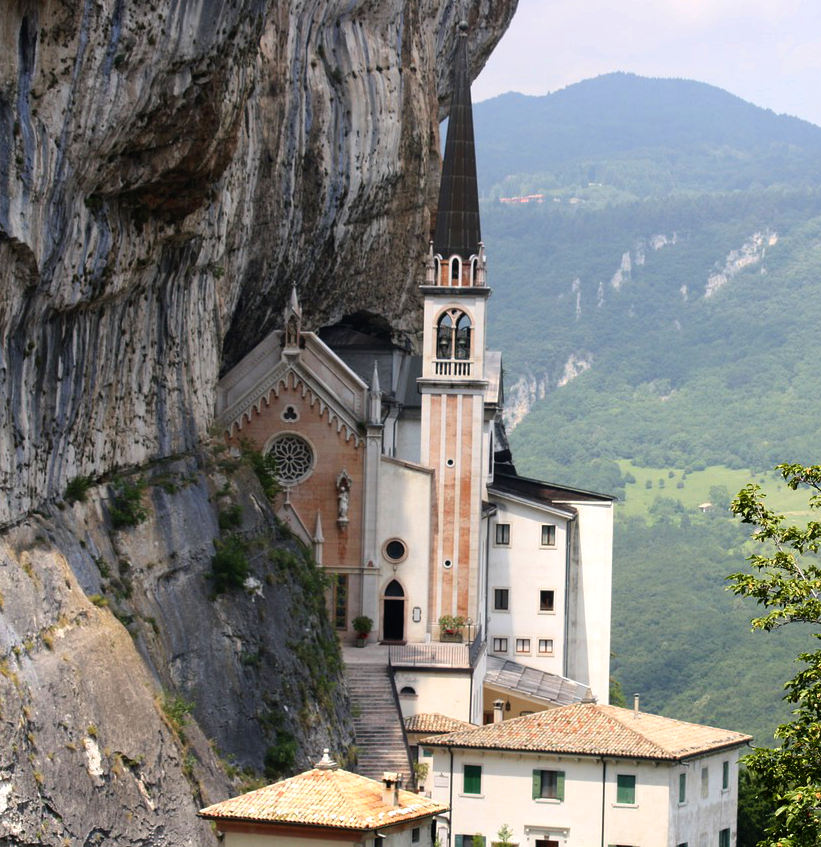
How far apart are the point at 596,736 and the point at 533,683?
18340 millimetres

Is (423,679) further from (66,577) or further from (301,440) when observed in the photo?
(66,577)

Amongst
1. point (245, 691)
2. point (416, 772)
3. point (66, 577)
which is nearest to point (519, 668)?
point (416, 772)

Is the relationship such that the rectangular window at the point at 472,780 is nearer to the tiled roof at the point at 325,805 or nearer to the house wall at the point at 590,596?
the tiled roof at the point at 325,805

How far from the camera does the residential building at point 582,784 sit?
5522 centimetres

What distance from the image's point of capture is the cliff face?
133 feet

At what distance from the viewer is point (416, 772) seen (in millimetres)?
62094

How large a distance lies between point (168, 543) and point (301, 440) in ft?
53.7

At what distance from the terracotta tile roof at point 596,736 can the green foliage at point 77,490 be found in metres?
13.0

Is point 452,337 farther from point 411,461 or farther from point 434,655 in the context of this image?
point 434,655

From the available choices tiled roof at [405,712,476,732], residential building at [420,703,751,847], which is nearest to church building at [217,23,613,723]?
tiled roof at [405,712,476,732]

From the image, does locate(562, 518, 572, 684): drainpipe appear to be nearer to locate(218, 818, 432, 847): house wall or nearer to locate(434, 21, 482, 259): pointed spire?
locate(434, 21, 482, 259): pointed spire

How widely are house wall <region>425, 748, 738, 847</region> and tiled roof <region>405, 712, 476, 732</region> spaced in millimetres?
8963

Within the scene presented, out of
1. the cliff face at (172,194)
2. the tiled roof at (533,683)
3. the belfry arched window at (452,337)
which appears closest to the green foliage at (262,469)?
the cliff face at (172,194)

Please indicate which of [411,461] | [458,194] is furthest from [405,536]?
[458,194]
